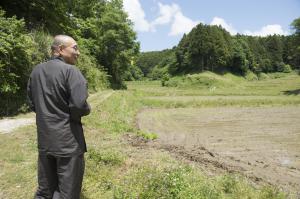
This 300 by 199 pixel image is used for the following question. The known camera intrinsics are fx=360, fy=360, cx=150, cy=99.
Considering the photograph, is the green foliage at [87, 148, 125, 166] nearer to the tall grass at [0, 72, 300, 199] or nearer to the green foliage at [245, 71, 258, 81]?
the tall grass at [0, 72, 300, 199]

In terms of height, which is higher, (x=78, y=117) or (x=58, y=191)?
(x=78, y=117)

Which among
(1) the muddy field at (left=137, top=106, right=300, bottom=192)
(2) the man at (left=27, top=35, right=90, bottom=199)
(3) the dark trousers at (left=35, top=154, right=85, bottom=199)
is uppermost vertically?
(2) the man at (left=27, top=35, right=90, bottom=199)

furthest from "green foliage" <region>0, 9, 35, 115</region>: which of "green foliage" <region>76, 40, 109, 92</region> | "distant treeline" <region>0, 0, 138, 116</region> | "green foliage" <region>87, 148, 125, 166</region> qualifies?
"green foliage" <region>76, 40, 109, 92</region>

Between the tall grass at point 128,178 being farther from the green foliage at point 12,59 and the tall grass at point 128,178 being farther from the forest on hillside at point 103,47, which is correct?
the forest on hillside at point 103,47

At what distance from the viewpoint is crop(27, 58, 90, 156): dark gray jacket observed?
12.8 ft

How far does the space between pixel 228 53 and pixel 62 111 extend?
66.5 metres

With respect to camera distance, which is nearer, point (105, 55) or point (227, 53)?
point (105, 55)

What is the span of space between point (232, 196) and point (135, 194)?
70.0 inches

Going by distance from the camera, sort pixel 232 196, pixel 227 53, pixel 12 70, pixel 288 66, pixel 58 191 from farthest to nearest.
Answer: pixel 288 66 → pixel 227 53 → pixel 12 70 → pixel 232 196 → pixel 58 191

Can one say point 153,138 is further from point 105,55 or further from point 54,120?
point 105,55

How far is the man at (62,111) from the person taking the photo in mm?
3926

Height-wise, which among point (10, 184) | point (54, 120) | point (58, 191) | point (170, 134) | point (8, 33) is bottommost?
point (170, 134)

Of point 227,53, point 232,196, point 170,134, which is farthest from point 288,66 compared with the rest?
point 232,196

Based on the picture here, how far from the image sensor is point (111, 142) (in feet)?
35.1
